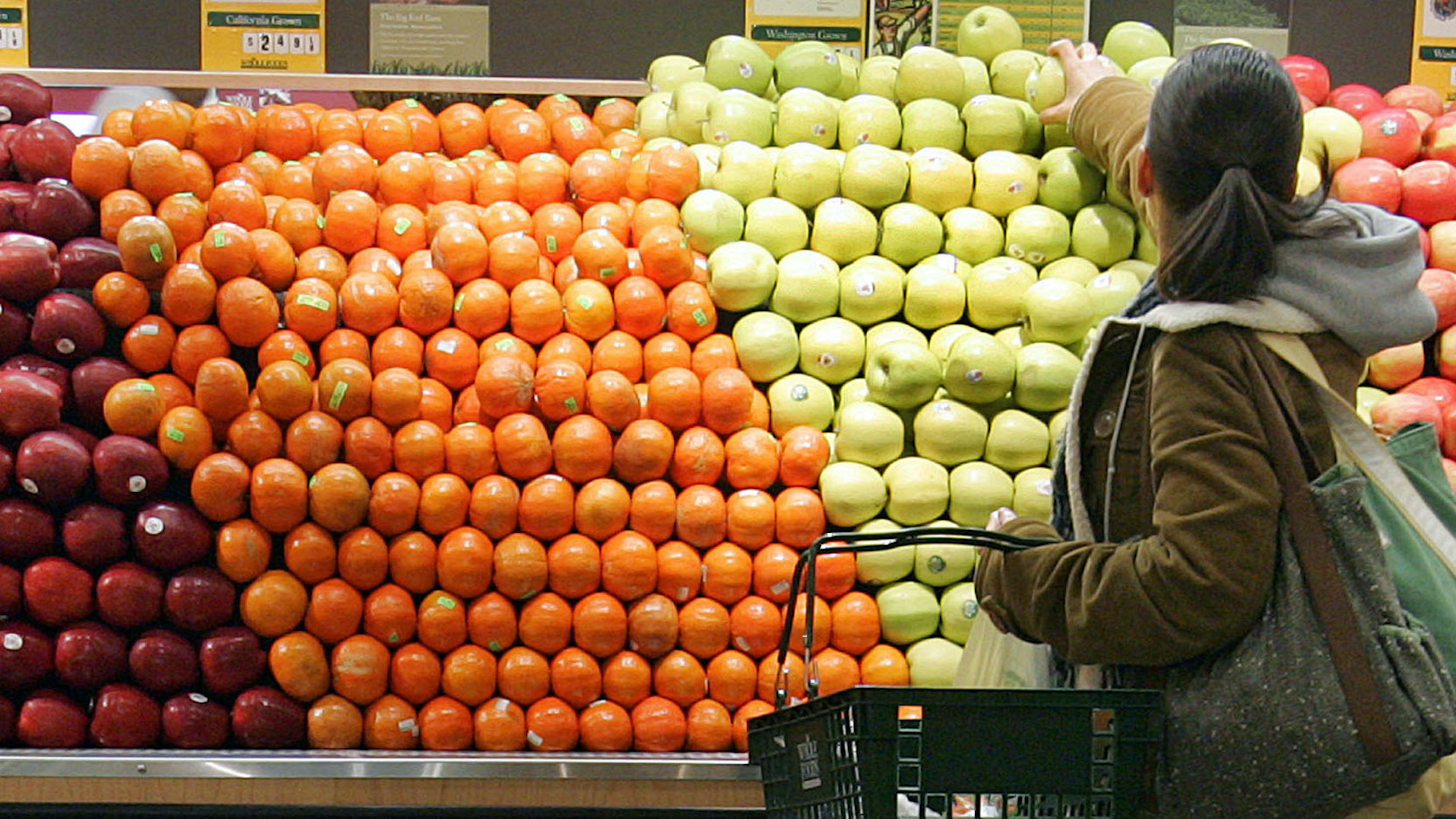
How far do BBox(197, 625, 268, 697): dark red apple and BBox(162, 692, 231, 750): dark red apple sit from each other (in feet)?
0.17

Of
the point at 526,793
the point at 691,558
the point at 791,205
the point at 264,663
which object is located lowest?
the point at 526,793

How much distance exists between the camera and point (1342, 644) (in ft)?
4.68

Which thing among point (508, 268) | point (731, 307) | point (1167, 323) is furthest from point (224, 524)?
point (1167, 323)

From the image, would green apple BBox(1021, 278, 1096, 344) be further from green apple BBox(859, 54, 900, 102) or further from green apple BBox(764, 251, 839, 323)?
green apple BBox(859, 54, 900, 102)

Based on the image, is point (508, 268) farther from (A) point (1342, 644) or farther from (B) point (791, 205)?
(A) point (1342, 644)

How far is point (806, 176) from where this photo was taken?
3.71m

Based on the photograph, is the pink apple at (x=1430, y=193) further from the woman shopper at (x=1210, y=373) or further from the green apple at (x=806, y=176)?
the woman shopper at (x=1210, y=373)

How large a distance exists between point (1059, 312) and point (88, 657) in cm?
245

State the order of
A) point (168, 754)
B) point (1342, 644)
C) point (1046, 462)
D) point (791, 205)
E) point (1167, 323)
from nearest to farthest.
A: point (1342, 644) → point (1167, 323) → point (168, 754) → point (1046, 462) → point (791, 205)

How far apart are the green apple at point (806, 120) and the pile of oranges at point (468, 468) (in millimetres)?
578

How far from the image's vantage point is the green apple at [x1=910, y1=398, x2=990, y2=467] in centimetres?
339

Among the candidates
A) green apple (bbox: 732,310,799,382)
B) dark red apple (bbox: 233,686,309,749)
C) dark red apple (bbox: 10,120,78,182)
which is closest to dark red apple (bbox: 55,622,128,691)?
dark red apple (bbox: 233,686,309,749)

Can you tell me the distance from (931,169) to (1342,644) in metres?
2.47

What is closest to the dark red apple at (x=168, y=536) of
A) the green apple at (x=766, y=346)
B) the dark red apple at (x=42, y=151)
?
the dark red apple at (x=42, y=151)
